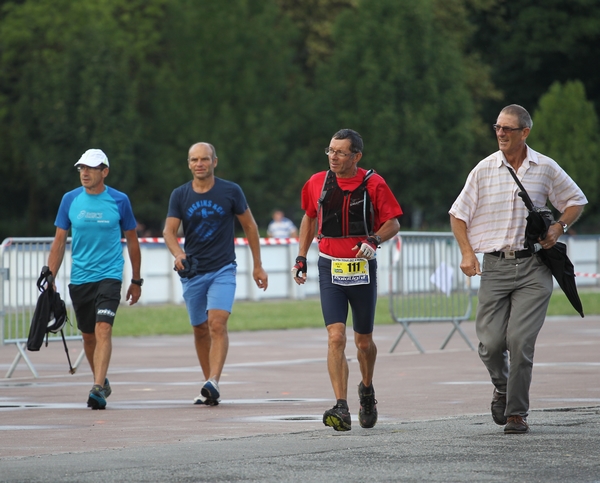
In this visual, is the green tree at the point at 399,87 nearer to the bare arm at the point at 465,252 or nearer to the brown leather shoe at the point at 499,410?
the bare arm at the point at 465,252

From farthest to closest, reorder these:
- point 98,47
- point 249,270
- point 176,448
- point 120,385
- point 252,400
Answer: point 98,47, point 249,270, point 120,385, point 252,400, point 176,448

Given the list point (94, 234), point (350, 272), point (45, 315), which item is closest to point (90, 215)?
point (94, 234)

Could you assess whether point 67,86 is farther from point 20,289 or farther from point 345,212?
point 345,212

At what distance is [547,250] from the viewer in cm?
881

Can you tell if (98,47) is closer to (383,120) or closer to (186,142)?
(186,142)

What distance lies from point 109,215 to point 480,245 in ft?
12.2

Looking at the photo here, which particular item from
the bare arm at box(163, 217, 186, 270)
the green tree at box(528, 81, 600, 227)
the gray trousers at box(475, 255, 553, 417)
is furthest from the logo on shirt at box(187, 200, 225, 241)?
the green tree at box(528, 81, 600, 227)

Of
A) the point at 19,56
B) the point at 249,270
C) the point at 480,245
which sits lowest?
the point at 249,270

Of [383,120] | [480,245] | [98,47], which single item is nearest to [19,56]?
[98,47]

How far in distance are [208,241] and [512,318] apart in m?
3.51

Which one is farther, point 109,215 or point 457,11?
point 457,11

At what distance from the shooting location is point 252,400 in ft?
37.5

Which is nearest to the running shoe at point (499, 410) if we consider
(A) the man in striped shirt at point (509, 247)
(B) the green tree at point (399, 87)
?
(A) the man in striped shirt at point (509, 247)

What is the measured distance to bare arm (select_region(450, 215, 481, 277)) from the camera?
8.74 meters
